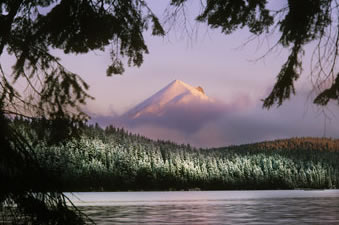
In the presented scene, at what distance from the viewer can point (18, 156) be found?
8172 mm

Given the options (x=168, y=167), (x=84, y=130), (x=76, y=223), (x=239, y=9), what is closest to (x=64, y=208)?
(x=76, y=223)

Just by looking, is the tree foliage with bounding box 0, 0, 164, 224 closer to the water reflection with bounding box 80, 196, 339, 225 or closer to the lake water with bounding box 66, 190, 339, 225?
the lake water with bounding box 66, 190, 339, 225

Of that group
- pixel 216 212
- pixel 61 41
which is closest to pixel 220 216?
pixel 216 212

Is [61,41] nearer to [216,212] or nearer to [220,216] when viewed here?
[220,216]

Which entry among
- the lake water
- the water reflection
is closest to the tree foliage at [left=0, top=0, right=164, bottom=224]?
the lake water

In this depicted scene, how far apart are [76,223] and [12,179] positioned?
4.61 feet

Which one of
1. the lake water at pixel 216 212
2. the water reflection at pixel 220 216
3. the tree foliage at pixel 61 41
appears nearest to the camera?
the tree foliage at pixel 61 41

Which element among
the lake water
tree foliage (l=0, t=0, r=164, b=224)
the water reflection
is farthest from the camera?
the lake water

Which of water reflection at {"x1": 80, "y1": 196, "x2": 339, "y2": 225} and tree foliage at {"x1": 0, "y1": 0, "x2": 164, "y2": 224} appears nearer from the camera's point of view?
tree foliage at {"x1": 0, "y1": 0, "x2": 164, "y2": 224}

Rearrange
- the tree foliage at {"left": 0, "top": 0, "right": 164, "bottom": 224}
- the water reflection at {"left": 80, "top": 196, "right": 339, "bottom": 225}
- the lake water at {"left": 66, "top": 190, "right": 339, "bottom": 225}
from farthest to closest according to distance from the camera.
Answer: the lake water at {"left": 66, "top": 190, "right": 339, "bottom": 225} < the water reflection at {"left": 80, "top": 196, "right": 339, "bottom": 225} < the tree foliage at {"left": 0, "top": 0, "right": 164, "bottom": 224}

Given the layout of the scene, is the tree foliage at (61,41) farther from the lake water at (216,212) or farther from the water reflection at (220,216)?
the water reflection at (220,216)

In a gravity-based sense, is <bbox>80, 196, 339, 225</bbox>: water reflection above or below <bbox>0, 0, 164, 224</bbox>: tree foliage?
below

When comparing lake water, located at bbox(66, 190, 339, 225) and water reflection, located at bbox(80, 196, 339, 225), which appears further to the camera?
lake water, located at bbox(66, 190, 339, 225)

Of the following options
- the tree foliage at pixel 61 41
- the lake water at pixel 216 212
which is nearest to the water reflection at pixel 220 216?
the lake water at pixel 216 212
